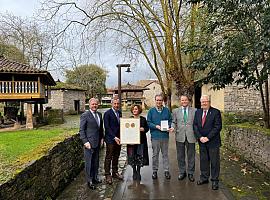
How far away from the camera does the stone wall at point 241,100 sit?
59.2 feet

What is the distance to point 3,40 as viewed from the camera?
97.9 feet

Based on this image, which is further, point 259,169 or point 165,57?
point 165,57

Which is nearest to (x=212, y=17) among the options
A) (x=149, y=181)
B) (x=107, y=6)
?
(x=149, y=181)

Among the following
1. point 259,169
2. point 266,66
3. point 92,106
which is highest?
point 266,66

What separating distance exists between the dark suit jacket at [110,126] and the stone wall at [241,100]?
13.6 metres

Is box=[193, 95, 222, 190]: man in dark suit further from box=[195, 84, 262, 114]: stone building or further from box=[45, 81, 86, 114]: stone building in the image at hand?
box=[45, 81, 86, 114]: stone building

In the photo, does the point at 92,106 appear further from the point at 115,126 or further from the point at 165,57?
the point at 165,57

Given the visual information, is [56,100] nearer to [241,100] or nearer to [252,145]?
[241,100]

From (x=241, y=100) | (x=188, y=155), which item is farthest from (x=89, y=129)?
(x=241, y=100)

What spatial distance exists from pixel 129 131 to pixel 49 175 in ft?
5.79

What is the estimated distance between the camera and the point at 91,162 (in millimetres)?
5891

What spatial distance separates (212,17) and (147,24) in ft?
26.8

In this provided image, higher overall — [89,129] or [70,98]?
[70,98]

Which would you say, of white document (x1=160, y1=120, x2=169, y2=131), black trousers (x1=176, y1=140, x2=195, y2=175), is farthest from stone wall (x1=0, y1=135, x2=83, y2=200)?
black trousers (x1=176, y1=140, x2=195, y2=175)
